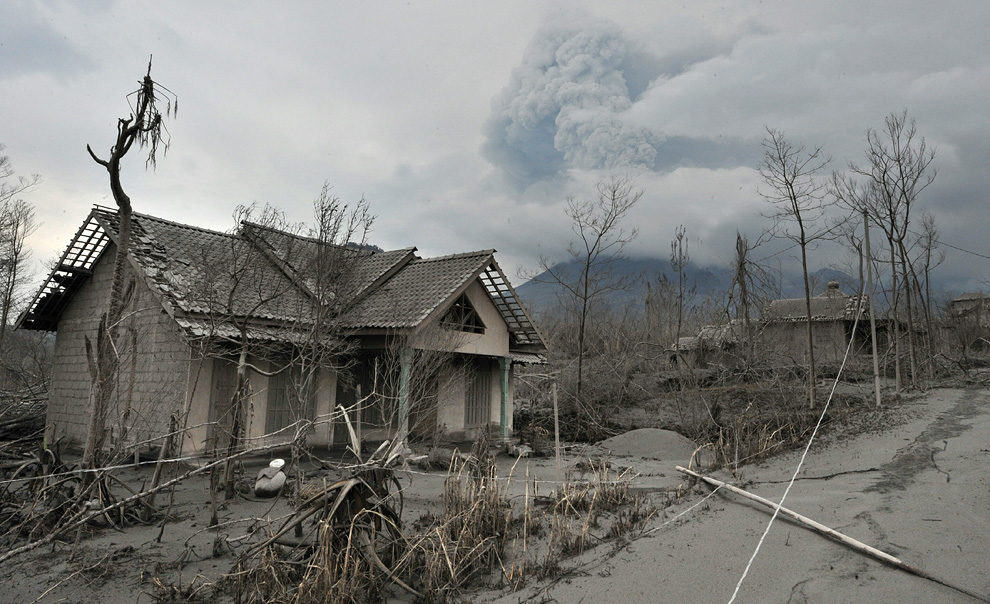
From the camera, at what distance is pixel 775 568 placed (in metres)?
5.80

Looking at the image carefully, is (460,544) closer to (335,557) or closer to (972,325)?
(335,557)

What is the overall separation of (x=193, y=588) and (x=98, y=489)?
2717mm

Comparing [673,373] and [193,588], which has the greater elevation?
[673,373]

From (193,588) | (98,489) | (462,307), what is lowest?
(193,588)

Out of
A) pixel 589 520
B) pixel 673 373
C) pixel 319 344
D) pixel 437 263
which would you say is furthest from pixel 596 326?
pixel 589 520

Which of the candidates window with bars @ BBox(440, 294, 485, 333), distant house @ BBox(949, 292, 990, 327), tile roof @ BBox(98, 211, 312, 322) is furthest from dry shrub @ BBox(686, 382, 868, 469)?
distant house @ BBox(949, 292, 990, 327)

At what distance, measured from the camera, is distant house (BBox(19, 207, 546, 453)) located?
450 inches

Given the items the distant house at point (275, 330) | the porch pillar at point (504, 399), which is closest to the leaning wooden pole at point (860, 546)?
the distant house at point (275, 330)

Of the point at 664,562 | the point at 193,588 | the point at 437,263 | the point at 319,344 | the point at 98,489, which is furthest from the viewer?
the point at 437,263

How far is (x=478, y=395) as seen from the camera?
17.5 metres

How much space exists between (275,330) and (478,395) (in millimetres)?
7055

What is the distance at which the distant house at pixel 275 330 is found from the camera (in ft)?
37.5

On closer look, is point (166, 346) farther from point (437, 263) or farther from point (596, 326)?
point (596, 326)

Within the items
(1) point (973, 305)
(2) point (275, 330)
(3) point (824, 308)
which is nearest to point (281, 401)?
(2) point (275, 330)
